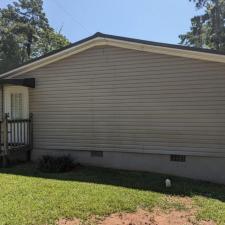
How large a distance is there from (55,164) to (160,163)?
9.49ft

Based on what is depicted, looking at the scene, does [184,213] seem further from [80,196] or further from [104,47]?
[104,47]

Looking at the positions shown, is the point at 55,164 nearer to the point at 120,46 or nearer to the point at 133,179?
the point at 133,179

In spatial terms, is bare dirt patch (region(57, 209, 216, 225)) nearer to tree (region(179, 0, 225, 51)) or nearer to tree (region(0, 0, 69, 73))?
tree (region(179, 0, 225, 51))

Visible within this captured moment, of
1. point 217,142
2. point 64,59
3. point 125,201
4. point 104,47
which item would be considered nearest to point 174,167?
point 217,142

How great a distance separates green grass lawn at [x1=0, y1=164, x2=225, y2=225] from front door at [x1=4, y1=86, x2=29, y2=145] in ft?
5.96

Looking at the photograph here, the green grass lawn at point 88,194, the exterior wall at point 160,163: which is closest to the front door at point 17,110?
the exterior wall at point 160,163

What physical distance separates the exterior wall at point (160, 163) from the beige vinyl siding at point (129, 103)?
19 centimetres

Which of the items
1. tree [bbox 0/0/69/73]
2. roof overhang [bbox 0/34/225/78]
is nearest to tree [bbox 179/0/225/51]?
tree [bbox 0/0/69/73]

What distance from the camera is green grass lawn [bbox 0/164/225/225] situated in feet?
20.6

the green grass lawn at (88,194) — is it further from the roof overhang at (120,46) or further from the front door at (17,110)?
the roof overhang at (120,46)

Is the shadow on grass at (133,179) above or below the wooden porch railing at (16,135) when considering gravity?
below

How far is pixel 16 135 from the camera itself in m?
11.7

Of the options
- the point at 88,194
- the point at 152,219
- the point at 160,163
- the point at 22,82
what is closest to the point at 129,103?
the point at 160,163

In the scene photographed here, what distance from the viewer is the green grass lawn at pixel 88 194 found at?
20.6ft
